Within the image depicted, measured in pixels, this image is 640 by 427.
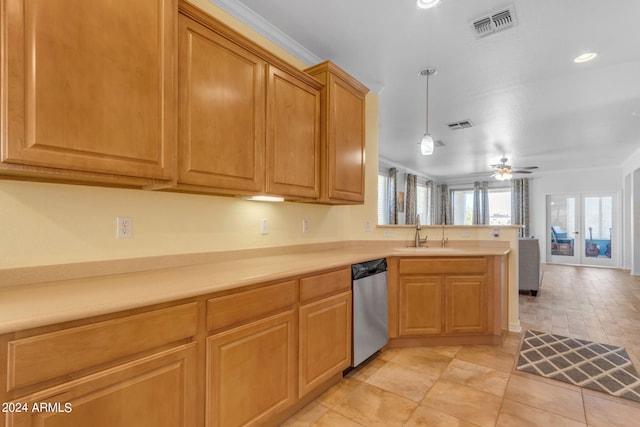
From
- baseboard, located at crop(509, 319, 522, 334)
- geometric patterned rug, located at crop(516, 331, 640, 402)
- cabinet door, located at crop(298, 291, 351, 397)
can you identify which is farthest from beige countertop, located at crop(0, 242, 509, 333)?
baseboard, located at crop(509, 319, 522, 334)

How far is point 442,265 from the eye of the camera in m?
2.81

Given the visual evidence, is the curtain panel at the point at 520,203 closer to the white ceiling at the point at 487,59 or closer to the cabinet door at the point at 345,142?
the white ceiling at the point at 487,59

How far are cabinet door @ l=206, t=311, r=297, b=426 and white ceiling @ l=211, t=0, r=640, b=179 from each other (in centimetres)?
218

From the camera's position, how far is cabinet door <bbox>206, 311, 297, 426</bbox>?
139 cm

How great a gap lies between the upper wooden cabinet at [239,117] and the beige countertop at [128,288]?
0.48 meters

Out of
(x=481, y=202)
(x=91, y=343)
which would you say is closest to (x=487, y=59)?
(x=91, y=343)

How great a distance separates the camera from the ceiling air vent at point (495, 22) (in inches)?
88.4

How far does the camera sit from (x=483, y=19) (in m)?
2.31

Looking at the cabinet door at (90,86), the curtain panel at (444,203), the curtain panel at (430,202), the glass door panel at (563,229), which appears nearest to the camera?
the cabinet door at (90,86)

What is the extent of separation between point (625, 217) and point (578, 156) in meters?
2.14

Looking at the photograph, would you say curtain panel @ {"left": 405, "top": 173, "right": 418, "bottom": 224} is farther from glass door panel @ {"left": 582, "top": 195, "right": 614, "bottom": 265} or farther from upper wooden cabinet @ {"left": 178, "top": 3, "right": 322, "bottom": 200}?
upper wooden cabinet @ {"left": 178, "top": 3, "right": 322, "bottom": 200}

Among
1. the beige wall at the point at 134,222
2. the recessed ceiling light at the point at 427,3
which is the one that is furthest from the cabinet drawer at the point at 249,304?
the recessed ceiling light at the point at 427,3

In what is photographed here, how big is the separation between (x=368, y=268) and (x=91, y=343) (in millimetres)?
1833

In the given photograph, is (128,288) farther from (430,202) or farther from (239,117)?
(430,202)
